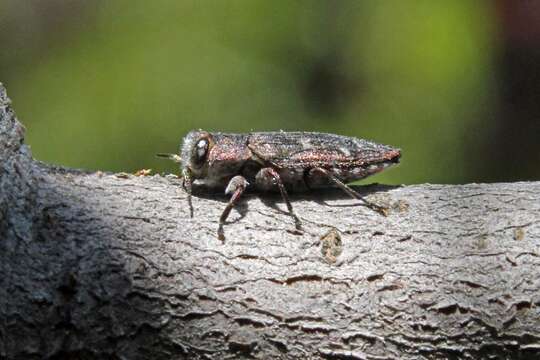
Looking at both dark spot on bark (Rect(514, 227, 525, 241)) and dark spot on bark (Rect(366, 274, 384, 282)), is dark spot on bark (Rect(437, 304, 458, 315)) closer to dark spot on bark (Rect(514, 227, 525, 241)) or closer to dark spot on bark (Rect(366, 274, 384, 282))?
dark spot on bark (Rect(366, 274, 384, 282))

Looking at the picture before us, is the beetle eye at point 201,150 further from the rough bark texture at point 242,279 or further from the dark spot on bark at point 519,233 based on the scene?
the dark spot on bark at point 519,233

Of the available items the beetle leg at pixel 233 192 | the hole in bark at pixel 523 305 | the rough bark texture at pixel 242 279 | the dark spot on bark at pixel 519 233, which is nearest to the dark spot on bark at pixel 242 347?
the rough bark texture at pixel 242 279

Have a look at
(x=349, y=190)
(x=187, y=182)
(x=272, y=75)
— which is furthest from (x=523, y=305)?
(x=272, y=75)

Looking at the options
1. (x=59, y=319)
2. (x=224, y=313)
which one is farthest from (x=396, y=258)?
(x=59, y=319)

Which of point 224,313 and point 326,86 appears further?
point 326,86

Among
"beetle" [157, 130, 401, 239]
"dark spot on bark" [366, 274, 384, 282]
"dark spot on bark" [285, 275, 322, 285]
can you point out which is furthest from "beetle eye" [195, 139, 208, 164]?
"dark spot on bark" [366, 274, 384, 282]

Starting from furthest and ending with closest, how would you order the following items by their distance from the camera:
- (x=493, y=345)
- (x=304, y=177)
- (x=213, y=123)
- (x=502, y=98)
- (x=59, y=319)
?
(x=502, y=98) < (x=213, y=123) < (x=304, y=177) < (x=493, y=345) < (x=59, y=319)

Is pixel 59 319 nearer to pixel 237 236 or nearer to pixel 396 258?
pixel 237 236
